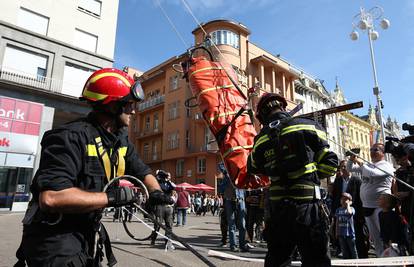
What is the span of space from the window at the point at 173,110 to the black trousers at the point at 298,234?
35574 millimetres

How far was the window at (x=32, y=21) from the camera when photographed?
20297mm

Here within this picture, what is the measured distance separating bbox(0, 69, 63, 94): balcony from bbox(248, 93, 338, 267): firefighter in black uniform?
2039 cm

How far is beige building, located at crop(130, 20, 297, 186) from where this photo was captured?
34375 millimetres

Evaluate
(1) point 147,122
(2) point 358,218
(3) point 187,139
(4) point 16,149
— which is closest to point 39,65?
(4) point 16,149

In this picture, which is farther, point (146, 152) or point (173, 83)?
point (146, 152)

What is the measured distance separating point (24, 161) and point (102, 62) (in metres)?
9.14

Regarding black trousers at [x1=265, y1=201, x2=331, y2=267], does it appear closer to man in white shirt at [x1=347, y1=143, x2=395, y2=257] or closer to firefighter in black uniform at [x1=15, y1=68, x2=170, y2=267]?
firefighter in black uniform at [x1=15, y1=68, x2=170, y2=267]

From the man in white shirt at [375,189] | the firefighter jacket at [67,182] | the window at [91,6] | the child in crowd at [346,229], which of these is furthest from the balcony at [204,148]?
the firefighter jacket at [67,182]

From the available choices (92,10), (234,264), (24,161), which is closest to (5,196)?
(24,161)

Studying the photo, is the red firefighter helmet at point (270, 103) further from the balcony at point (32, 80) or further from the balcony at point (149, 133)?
the balcony at point (149, 133)

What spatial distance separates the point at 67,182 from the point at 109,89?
77 cm

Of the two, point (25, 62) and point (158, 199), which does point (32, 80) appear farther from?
point (158, 199)

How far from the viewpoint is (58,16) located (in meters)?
21.9

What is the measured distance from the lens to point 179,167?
122 feet
